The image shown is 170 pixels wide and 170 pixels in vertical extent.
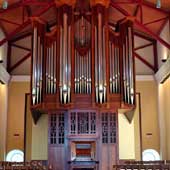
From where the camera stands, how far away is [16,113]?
1642cm

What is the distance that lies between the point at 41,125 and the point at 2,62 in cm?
261

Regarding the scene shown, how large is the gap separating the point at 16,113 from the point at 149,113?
491 cm

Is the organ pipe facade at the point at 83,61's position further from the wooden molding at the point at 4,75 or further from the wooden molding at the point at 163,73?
the wooden molding at the point at 4,75

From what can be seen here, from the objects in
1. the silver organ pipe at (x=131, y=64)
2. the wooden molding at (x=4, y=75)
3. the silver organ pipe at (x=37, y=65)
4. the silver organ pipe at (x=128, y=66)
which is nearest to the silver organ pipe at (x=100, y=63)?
the silver organ pipe at (x=128, y=66)

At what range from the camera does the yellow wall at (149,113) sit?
16.3 metres

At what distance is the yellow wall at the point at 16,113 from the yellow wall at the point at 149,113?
4.34 meters

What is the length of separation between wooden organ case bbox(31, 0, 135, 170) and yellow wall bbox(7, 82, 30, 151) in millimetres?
2912

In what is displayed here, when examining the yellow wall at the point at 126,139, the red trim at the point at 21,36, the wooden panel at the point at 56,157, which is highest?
the red trim at the point at 21,36

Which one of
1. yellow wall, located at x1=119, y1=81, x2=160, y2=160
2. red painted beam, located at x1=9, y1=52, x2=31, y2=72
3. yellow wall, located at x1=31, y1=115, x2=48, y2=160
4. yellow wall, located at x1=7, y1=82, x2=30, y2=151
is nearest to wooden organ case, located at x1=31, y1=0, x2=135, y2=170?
yellow wall, located at x1=31, y1=115, x2=48, y2=160

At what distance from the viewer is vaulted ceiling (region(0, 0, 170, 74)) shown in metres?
14.2

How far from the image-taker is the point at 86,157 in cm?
1358

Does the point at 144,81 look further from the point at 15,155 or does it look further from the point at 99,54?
the point at 15,155

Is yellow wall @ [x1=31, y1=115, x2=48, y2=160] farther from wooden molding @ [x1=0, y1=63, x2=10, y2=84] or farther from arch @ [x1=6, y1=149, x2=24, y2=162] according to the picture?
wooden molding @ [x1=0, y1=63, x2=10, y2=84]

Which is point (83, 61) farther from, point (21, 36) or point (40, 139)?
point (21, 36)
